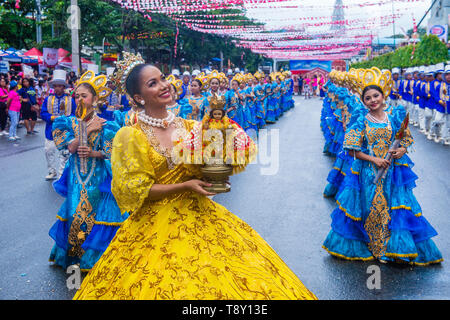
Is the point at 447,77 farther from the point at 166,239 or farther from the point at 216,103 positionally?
the point at 166,239

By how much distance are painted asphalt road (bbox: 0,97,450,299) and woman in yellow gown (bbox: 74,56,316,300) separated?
82.5 inches

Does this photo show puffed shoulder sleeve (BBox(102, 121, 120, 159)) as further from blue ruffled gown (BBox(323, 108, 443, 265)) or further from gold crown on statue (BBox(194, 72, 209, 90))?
gold crown on statue (BBox(194, 72, 209, 90))

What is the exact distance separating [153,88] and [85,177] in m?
2.32

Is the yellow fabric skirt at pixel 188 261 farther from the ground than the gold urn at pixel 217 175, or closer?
closer

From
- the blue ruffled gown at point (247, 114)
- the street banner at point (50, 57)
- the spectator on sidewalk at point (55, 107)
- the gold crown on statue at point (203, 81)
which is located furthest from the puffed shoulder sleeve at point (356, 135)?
the street banner at point (50, 57)

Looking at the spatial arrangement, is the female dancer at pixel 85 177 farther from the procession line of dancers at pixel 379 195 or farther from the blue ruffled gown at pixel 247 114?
the blue ruffled gown at pixel 247 114

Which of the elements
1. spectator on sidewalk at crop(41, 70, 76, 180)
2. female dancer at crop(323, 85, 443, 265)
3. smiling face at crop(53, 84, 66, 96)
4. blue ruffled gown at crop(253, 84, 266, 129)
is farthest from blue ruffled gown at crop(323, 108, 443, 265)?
blue ruffled gown at crop(253, 84, 266, 129)

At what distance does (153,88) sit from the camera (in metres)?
2.84

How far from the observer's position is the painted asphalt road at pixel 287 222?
4.59 m

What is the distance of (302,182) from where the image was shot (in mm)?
9141

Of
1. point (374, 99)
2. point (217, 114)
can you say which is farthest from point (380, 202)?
point (217, 114)
